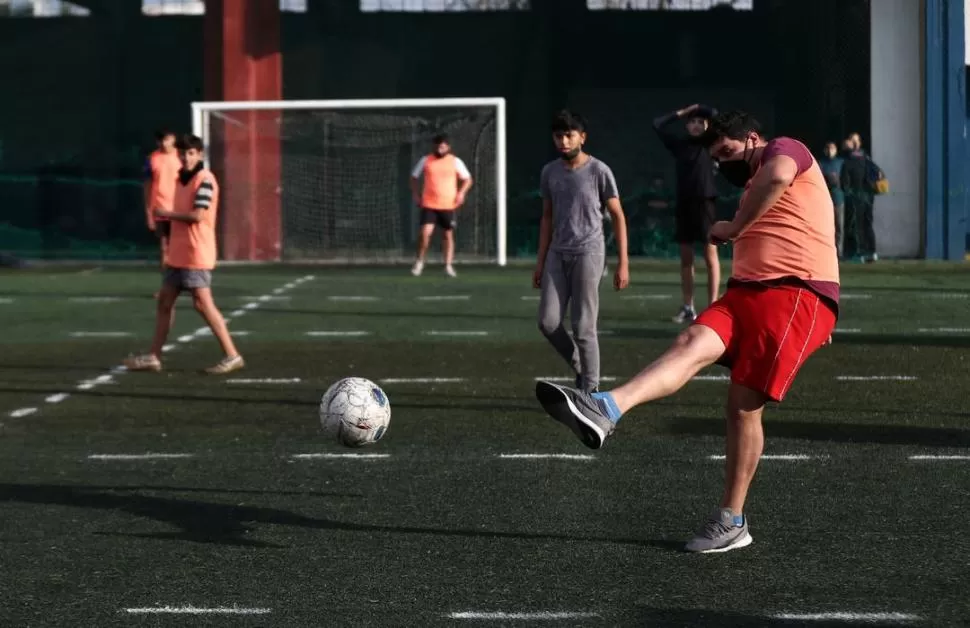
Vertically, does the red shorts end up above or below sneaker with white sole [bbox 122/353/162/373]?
above

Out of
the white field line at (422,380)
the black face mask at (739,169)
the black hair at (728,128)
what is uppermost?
the black hair at (728,128)

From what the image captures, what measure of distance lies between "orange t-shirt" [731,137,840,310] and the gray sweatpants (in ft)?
11.5

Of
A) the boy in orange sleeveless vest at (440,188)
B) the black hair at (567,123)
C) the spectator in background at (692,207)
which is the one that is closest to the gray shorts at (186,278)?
the black hair at (567,123)

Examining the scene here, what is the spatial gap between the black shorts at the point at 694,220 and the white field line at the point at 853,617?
1053 centimetres

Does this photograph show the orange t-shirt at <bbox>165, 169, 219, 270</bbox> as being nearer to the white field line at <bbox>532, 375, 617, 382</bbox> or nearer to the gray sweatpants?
the white field line at <bbox>532, 375, 617, 382</bbox>

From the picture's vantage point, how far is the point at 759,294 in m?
6.41

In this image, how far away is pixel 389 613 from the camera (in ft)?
18.3

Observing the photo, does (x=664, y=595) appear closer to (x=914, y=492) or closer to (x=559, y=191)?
(x=914, y=492)

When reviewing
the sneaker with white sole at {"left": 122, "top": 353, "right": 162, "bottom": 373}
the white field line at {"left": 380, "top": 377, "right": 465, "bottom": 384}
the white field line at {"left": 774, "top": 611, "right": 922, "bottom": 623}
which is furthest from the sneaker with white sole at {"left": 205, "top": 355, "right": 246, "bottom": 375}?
the white field line at {"left": 774, "top": 611, "right": 922, "bottom": 623}

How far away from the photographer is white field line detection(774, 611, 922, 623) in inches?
214

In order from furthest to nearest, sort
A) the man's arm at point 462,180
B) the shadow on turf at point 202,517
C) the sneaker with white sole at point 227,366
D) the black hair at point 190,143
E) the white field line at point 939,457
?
the man's arm at point 462,180 → the sneaker with white sole at point 227,366 → the black hair at point 190,143 → the white field line at point 939,457 → the shadow on turf at point 202,517

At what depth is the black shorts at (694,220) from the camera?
15922 millimetres

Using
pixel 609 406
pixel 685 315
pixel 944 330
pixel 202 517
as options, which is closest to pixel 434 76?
pixel 685 315

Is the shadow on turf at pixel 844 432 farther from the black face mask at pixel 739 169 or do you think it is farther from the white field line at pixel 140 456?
the black face mask at pixel 739 169
